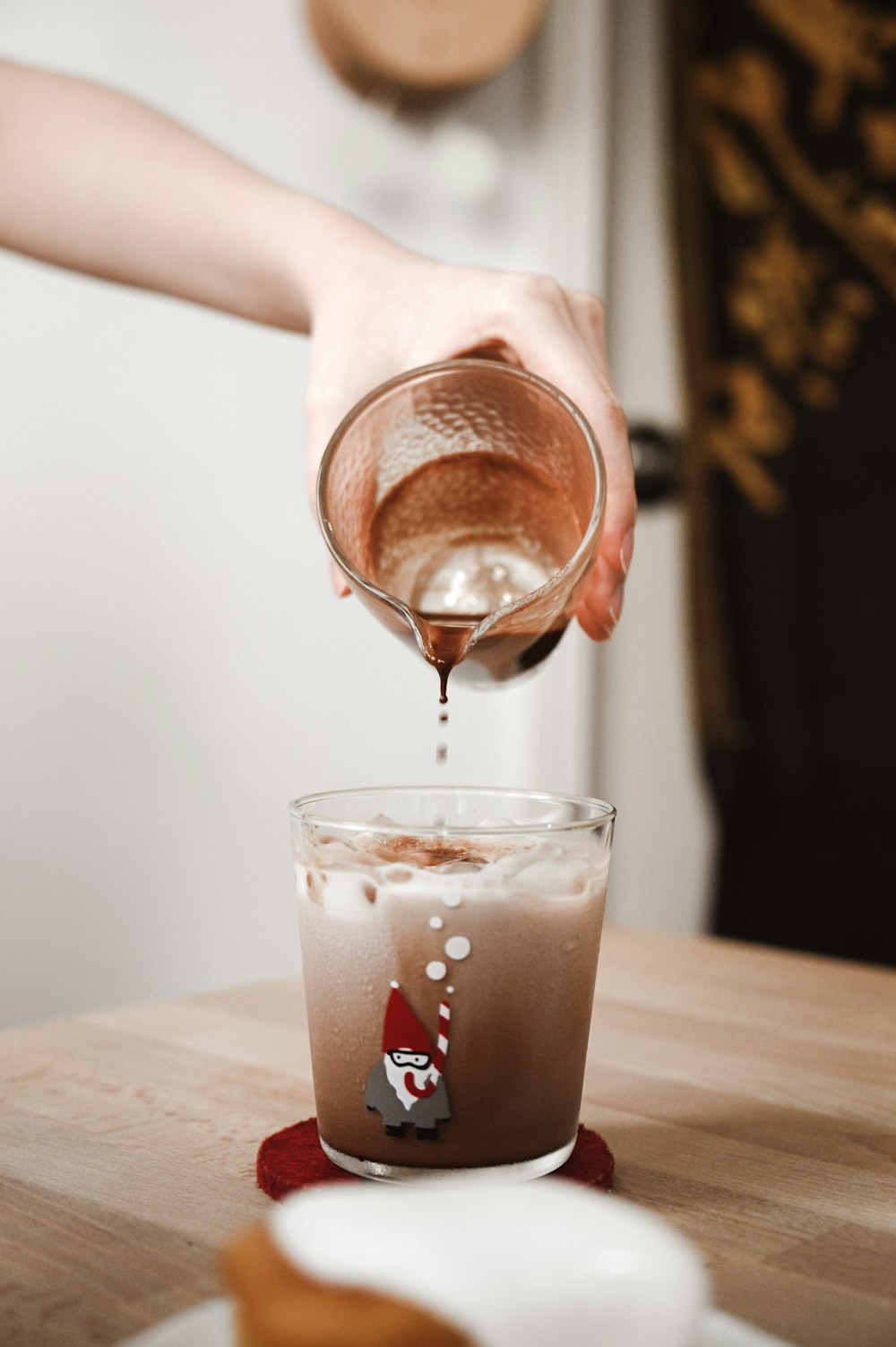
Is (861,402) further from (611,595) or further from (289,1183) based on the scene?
(289,1183)

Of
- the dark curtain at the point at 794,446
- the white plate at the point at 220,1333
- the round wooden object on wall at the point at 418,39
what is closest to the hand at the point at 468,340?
the white plate at the point at 220,1333

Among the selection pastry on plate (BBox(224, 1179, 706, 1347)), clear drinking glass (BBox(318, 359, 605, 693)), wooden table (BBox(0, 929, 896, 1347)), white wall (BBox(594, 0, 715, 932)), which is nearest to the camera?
pastry on plate (BBox(224, 1179, 706, 1347))

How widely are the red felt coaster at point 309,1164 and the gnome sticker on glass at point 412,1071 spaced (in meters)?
0.05

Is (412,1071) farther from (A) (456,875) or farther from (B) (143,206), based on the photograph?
(B) (143,206)

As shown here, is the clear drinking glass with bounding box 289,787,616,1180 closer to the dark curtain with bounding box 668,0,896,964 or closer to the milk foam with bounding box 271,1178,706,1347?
the milk foam with bounding box 271,1178,706,1347

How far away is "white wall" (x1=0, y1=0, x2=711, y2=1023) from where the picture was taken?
6.29ft

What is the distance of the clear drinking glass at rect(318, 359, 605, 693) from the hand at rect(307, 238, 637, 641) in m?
0.03

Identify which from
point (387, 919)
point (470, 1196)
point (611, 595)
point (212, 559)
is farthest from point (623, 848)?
point (470, 1196)

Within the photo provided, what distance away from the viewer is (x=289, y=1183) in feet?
1.92

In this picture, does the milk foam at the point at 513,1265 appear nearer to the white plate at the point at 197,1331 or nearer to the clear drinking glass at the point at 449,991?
the white plate at the point at 197,1331

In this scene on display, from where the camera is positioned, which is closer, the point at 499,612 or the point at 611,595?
the point at 499,612

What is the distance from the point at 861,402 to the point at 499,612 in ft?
6.38

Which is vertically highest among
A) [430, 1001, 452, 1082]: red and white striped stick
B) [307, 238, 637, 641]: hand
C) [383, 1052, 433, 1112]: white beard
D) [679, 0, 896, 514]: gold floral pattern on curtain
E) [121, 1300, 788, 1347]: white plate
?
[679, 0, 896, 514]: gold floral pattern on curtain

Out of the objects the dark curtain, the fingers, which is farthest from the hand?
the dark curtain
